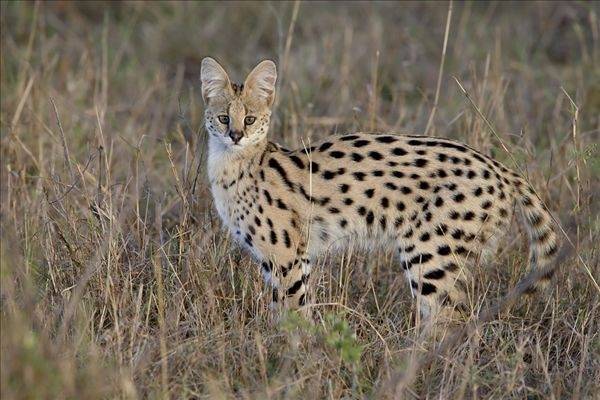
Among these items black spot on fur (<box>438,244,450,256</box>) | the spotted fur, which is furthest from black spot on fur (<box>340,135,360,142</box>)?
black spot on fur (<box>438,244,450,256</box>)

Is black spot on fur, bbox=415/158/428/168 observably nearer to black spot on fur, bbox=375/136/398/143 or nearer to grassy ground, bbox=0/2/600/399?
black spot on fur, bbox=375/136/398/143

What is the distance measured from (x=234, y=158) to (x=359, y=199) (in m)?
0.70

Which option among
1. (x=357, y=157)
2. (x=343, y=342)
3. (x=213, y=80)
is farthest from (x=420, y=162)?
(x=343, y=342)

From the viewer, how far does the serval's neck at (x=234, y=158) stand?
5.75 meters

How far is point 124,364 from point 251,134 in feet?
5.17

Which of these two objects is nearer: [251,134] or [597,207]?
[251,134]

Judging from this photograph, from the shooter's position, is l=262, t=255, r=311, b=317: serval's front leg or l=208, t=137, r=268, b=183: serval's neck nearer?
l=262, t=255, r=311, b=317: serval's front leg

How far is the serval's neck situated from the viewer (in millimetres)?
5750

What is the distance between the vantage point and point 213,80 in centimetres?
578

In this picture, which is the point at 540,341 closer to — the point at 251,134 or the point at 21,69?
the point at 251,134

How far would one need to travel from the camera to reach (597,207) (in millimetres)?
6004

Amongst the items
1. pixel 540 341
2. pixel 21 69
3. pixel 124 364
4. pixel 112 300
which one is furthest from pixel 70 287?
pixel 21 69

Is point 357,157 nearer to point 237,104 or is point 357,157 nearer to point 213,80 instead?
point 237,104

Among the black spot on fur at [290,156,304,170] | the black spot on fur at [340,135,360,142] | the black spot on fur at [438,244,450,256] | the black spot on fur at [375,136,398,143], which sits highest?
the black spot on fur at [375,136,398,143]
